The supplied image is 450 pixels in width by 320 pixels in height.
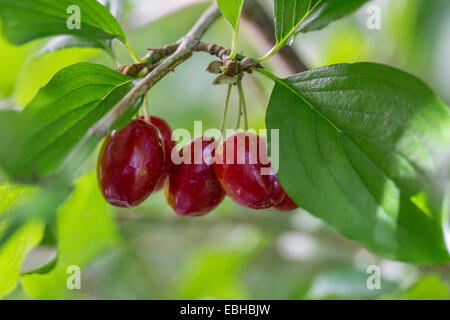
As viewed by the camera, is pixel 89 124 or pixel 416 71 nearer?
pixel 89 124

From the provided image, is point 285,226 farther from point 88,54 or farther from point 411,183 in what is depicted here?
point 411,183

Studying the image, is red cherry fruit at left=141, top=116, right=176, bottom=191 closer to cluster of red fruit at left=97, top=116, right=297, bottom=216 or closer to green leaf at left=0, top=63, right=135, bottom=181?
cluster of red fruit at left=97, top=116, right=297, bottom=216

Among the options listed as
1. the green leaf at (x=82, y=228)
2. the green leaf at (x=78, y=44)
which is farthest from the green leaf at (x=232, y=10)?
the green leaf at (x=82, y=228)

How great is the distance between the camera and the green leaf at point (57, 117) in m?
0.49

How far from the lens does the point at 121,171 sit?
0.62 meters

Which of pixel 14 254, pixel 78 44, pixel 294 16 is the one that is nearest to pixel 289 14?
pixel 294 16

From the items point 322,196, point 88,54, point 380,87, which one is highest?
point 88,54

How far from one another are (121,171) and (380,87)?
0.32 m

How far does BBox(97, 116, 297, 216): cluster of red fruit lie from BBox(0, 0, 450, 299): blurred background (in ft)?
0.35

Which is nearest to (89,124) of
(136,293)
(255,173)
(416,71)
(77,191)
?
(255,173)

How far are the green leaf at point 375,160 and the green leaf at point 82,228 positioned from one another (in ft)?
1.94

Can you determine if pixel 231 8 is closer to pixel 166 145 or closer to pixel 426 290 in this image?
pixel 166 145

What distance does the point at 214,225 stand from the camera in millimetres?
1566

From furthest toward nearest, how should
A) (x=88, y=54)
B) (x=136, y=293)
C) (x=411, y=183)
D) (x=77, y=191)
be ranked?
A: (x=136, y=293) → (x=88, y=54) → (x=77, y=191) → (x=411, y=183)
